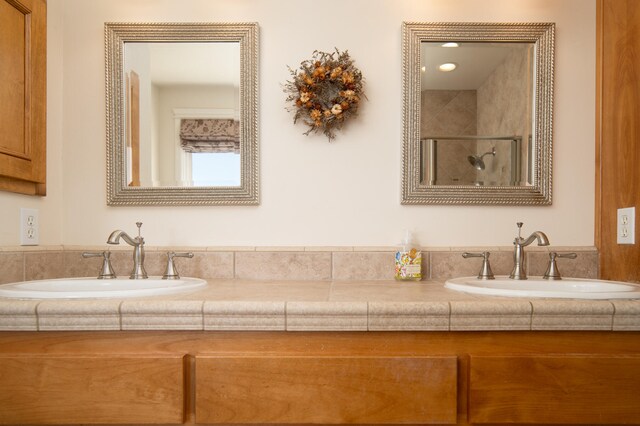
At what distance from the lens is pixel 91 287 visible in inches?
50.2

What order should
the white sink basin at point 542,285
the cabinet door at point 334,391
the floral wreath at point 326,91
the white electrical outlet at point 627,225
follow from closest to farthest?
the cabinet door at point 334,391 → the white sink basin at point 542,285 → the white electrical outlet at point 627,225 → the floral wreath at point 326,91

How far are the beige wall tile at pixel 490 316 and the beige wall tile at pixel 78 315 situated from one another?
0.74 meters

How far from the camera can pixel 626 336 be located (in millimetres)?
956

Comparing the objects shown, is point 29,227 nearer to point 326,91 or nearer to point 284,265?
point 284,265

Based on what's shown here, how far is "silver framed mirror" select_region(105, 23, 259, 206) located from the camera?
1450 mm

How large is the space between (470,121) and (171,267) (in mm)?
1083

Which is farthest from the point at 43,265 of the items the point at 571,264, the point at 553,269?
the point at 571,264

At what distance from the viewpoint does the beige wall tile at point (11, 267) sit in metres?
1.21

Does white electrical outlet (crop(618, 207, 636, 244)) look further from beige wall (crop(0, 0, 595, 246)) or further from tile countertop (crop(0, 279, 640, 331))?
tile countertop (crop(0, 279, 640, 331))

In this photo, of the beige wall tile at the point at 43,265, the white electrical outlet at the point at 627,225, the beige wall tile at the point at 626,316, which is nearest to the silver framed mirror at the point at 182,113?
the beige wall tile at the point at 43,265

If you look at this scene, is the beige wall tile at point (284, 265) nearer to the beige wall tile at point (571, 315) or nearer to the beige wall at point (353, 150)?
the beige wall at point (353, 150)

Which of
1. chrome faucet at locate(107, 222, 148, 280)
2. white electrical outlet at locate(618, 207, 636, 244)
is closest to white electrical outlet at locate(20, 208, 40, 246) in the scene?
chrome faucet at locate(107, 222, 148, 280)

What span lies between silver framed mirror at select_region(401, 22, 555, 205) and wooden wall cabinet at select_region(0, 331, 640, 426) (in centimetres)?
66

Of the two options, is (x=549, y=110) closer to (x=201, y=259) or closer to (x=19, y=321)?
(x=201, y=259)
